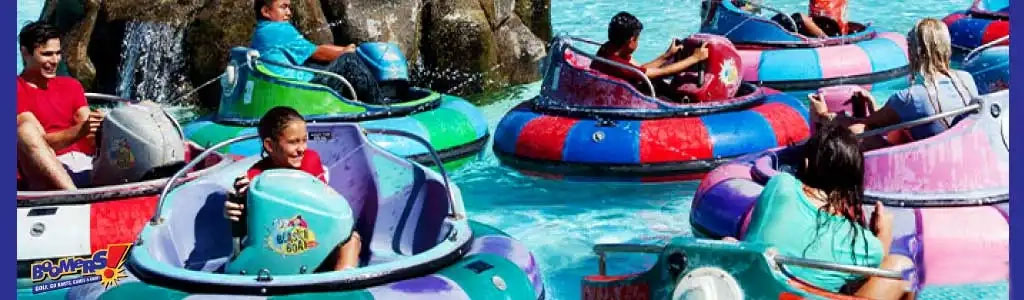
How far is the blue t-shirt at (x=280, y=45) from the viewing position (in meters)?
9.02

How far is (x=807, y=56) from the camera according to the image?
1164 cm

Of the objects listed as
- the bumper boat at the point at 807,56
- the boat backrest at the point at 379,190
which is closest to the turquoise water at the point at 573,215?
the boat backrest at the point at 379,190

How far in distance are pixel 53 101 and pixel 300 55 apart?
2.46 m

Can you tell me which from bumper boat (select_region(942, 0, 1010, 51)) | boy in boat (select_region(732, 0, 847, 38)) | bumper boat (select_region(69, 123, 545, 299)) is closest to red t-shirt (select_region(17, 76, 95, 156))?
bumper boat (select_region(69, 123, 545, 299))

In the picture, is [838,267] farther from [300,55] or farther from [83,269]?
[300,55]

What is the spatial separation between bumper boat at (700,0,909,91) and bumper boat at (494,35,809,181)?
7.74 feet

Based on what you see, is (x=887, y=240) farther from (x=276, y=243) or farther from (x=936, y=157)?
(x=276, y=243)

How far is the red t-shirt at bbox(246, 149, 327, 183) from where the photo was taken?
563 cm

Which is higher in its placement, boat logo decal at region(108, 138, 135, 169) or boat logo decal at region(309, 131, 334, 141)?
boat logo decal at region(309, 131, 334, 141)

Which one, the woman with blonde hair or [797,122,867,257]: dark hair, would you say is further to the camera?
the woman with blonde hair

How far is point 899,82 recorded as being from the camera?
39.5ft

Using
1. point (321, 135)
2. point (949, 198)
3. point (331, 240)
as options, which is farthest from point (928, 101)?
point (331, 240)

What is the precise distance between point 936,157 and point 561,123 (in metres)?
2.94

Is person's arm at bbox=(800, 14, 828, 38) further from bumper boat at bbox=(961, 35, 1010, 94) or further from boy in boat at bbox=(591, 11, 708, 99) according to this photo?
boy in boat at bbox=(591, 11, 708, 99)
